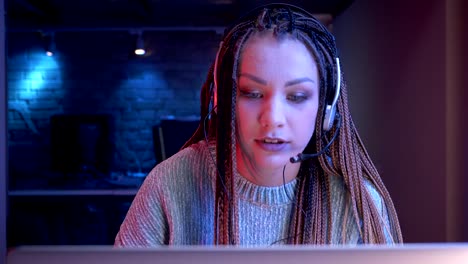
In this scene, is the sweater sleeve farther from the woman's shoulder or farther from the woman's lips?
the woman's lips

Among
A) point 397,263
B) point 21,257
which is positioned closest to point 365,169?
point 397,263

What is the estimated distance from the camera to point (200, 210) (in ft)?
2.52

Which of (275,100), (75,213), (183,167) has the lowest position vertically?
(75,213)

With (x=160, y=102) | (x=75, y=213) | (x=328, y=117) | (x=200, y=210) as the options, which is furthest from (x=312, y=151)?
(x=75, y=213)

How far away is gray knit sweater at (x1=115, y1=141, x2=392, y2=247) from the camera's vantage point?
745 millimetres

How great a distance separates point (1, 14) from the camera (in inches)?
18.1

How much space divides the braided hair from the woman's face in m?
0.02

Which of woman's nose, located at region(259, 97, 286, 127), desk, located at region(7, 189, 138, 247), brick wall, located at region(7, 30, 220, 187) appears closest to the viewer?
woman's nose, located at region(259, 97, 286, 127)

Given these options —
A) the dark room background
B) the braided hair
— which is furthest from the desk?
the braided hair

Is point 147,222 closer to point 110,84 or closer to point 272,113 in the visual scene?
point 272,113

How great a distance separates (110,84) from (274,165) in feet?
2.30

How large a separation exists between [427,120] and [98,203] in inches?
40.5

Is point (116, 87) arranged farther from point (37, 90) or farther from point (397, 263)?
point (397, 263)

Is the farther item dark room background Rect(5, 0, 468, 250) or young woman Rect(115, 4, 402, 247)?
dark room background Rect(5, 0, 468, 250)
